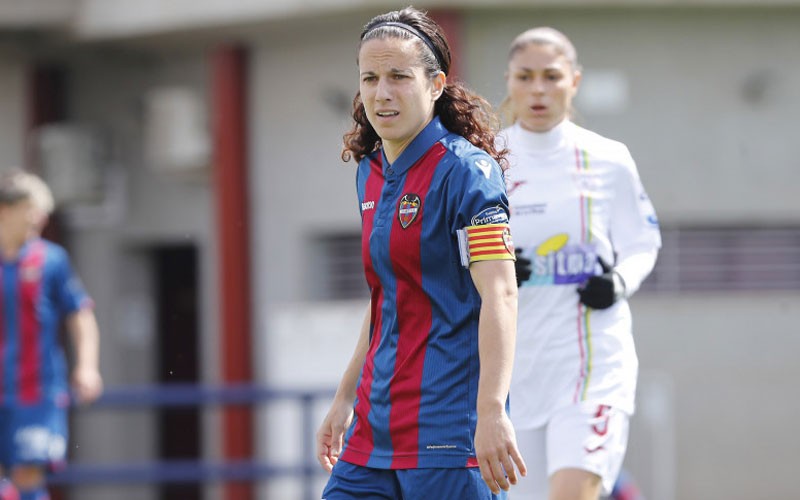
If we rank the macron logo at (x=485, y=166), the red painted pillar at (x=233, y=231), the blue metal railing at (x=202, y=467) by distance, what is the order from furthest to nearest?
the red painted pillar at (x=233, y=231), the blue metal railing at (x=202, y=467), the macron logo at (x=485, y=166)

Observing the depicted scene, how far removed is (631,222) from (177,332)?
10388 mm

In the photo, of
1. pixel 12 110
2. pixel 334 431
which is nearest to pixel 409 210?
pixel 334 431

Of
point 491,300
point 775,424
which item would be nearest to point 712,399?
point 775,424

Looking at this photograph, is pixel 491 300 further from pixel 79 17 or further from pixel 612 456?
pixel 79 17

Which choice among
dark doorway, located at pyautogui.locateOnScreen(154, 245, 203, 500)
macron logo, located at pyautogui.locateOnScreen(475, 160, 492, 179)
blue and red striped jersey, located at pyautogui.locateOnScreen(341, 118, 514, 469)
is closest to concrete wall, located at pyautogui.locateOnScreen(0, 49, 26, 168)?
dark doorway, located at pyautogui.locateOnScreen(154, 245, 203, 500)

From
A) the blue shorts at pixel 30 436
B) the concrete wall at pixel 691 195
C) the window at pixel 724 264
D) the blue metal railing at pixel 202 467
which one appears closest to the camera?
the blue shorts at pixel 30 436

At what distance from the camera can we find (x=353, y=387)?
15.9ft

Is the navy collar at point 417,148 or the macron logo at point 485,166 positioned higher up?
the navy collar at point 417,148

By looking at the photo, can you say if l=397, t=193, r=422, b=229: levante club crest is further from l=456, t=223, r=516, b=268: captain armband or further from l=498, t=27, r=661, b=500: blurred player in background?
l=498, t=27, r=661, b=500: blurred player in background

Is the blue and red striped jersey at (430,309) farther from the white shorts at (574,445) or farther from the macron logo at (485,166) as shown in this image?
the white shorts at (574,445)

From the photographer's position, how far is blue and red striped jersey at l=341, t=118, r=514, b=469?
14.2 feet

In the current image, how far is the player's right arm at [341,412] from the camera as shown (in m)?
4.83

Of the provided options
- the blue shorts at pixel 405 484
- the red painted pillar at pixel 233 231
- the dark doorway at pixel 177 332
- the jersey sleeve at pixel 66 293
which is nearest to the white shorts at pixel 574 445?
the blue shorts at pixel 405 484

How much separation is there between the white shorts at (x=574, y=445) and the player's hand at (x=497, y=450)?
1.52 m
